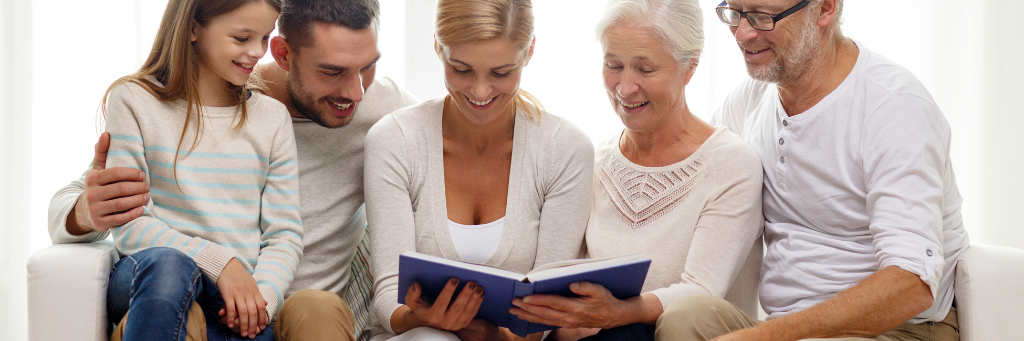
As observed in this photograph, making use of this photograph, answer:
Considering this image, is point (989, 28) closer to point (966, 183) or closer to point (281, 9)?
point (966, 183)

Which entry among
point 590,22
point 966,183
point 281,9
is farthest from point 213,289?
point 966,183

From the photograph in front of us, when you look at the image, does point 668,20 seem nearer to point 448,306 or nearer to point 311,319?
point 448,306

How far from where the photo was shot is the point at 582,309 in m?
1.38

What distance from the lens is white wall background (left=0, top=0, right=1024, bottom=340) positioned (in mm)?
2844

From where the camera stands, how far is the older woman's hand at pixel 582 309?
134 cm

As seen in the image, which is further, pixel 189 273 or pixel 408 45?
pixel 408 45

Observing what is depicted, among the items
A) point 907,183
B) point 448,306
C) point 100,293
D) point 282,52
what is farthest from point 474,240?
point 907,183

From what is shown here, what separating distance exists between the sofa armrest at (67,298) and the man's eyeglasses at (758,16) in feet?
4.64

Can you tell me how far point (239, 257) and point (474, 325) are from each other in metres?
0.51

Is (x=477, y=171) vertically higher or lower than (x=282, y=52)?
lower

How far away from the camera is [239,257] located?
5.06ft

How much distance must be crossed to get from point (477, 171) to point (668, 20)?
0.56 meters

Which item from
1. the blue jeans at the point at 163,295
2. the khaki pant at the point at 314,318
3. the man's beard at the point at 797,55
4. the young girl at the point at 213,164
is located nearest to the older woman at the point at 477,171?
the khaki pant at the point at 314,318

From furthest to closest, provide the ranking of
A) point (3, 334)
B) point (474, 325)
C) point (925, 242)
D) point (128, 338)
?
point (3, 334), point (474, 325), point (925, 242), point (128, 338)
